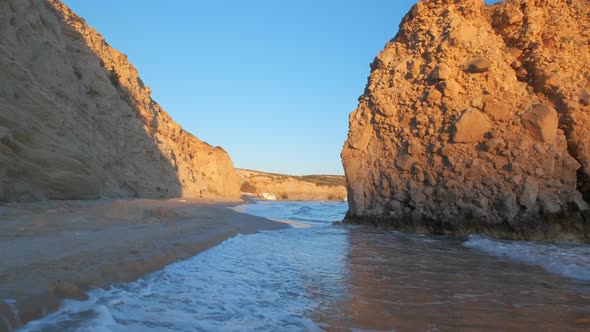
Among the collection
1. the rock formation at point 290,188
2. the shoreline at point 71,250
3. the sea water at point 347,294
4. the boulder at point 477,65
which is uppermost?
the boulder at point 477,65

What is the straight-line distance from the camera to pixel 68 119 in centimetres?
1091

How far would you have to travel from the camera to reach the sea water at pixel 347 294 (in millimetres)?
2652

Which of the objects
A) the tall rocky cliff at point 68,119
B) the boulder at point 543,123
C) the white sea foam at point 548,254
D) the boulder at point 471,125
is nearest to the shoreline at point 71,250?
the tall rocky cliff at point 68,119

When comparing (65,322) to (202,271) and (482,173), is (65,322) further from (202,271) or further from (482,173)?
(482,173)

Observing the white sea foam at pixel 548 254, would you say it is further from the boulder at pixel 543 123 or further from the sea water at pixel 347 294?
the boulder at pixel 543 123

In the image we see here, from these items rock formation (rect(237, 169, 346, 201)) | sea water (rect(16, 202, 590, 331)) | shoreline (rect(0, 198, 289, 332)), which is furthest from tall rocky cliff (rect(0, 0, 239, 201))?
rock formation (rect(237, 169, 346, 201))

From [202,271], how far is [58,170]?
5730mm

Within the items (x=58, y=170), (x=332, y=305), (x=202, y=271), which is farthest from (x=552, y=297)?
(x=58, y=170)

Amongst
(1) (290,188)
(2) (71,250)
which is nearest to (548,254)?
(2) (71,250)

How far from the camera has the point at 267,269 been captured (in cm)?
471

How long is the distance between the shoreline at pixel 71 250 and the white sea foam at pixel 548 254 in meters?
4.92

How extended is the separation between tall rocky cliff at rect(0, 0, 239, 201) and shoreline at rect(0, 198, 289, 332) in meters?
0.90

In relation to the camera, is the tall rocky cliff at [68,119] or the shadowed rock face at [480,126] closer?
the tall rocky cliff at [68,119]

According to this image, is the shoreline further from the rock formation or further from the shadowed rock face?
the rock formation
